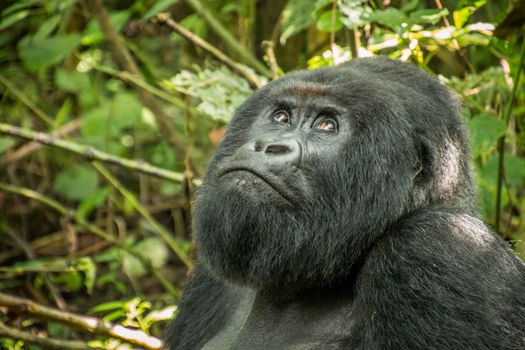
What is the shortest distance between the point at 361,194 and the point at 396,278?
420 millimetres

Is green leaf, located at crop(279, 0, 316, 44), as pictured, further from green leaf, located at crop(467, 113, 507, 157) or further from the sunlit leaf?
green leaf, located at crop(467, 113, 507, 157)

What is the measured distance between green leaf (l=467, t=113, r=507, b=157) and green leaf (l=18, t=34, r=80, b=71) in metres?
2.73

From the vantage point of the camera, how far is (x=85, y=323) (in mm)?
4133

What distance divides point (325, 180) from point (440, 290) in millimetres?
621

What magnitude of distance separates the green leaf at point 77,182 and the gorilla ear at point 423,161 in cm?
380

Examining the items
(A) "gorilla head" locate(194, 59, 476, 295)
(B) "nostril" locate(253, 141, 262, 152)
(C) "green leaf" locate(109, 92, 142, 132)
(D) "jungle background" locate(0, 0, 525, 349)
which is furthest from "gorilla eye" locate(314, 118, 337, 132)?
(C) "green leaf" locate(109, 92, 142, 132)

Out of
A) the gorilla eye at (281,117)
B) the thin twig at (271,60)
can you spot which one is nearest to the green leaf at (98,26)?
the thin twig at (271,60)

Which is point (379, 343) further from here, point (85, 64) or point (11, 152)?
point (11, 152)

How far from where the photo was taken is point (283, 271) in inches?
122

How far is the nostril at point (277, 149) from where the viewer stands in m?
3.05

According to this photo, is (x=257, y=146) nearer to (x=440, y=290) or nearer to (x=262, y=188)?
(x=262, y=188)

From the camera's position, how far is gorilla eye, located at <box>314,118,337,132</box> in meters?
3.21

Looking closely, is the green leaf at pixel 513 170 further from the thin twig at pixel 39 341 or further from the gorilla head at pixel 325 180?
the thin twig at pixel 39 341

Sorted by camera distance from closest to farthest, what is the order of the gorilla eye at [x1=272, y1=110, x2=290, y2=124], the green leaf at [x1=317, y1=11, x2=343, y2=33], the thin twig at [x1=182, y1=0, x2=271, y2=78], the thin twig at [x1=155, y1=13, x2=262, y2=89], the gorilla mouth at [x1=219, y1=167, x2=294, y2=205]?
the gorilla mouth at [x1=219, y1=167, x2=294, y2=205] < the gorilla eye at [x1=272, y1=110, x2=290, y2=124] < the green leaf at [x1=317, y1=11, x2=343, y2=33] < the thin twig at [x1=155, y1=13, x2=262, y2=89] < the thin twig at [x1=182, y1=0, x2=271, y2=78]
